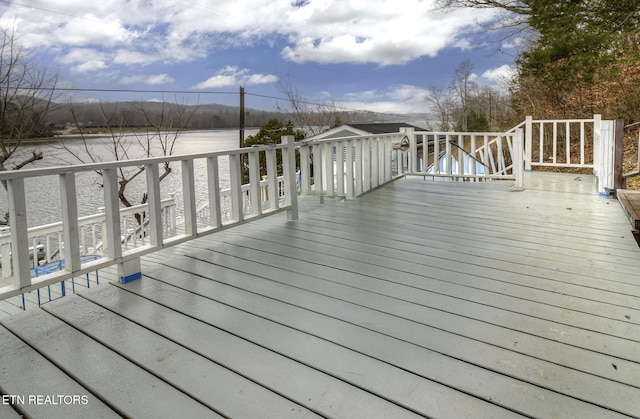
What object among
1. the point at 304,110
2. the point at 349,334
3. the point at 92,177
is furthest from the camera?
the point at 304,110

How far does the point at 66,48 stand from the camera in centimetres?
1123

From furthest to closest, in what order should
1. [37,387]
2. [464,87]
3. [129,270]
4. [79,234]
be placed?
[464,87] → [79,234] → [129,270] → [37,387]

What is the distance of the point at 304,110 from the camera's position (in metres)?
17.0

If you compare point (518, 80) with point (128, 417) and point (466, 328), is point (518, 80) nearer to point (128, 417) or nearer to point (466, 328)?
point (466, 328)

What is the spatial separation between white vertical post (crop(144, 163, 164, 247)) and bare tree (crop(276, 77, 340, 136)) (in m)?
14.4

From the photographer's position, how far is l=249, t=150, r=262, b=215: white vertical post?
3074 millimetres

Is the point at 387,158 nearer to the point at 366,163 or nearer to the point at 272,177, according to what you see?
the point at 366,163

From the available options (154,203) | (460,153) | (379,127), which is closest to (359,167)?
(460,153)

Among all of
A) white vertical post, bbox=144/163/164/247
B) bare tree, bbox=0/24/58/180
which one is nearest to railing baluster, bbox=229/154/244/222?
white vertical post, bbox=144/163/164/247

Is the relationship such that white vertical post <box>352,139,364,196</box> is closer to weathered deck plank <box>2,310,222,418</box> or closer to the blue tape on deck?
the blue tape on deck

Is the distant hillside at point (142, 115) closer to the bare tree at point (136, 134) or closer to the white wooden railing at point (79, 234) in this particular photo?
the bare tree at point (136, 134)

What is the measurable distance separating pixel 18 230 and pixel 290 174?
2109mm

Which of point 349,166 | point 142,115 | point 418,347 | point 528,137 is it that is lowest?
point 418,347

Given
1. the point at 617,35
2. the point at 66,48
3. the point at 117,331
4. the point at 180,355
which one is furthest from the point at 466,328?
the point at 66,48
